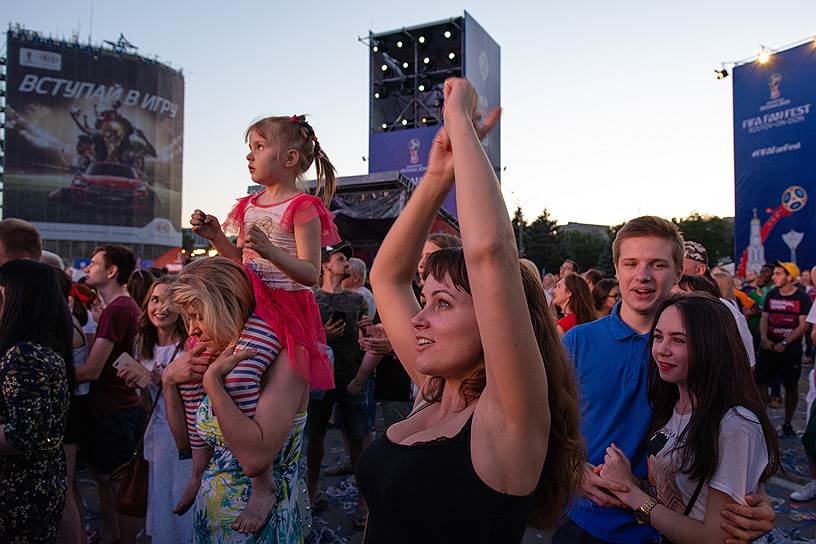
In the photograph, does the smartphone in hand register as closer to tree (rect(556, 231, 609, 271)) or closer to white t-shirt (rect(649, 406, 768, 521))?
white t-shirt (rect(649, 406, 768, 521))

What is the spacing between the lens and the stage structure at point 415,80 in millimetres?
24203

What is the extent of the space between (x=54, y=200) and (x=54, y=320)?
5472cm

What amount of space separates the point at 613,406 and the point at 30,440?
255 centimetres

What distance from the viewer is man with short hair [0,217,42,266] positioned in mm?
3600

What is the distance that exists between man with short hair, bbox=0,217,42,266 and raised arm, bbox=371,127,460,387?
289cm

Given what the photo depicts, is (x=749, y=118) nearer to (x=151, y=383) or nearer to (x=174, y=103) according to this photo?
(x=151, y=383)

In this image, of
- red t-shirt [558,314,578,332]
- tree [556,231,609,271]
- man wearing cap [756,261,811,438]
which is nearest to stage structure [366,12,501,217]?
man wearing cap [756,261,811,438]

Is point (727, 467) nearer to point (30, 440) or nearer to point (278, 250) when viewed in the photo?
point (278, 250)

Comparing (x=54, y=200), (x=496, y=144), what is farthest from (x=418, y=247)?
(x=54, y=200)

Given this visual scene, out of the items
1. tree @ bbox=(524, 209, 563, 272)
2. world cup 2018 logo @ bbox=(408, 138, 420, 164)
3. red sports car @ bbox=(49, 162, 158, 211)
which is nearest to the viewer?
world cup 2018 logo @ bbox=(408, 138, 420, 164)

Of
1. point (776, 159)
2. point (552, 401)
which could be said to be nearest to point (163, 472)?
point (552, 401)

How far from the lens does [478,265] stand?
4.18ft

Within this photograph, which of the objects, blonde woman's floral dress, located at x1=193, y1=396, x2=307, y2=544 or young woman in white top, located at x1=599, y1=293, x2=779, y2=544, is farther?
blonde woman's floral dress, located at x1=193, y1=396, x2=307, y2=544

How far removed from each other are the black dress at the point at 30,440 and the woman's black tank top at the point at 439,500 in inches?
77.4
